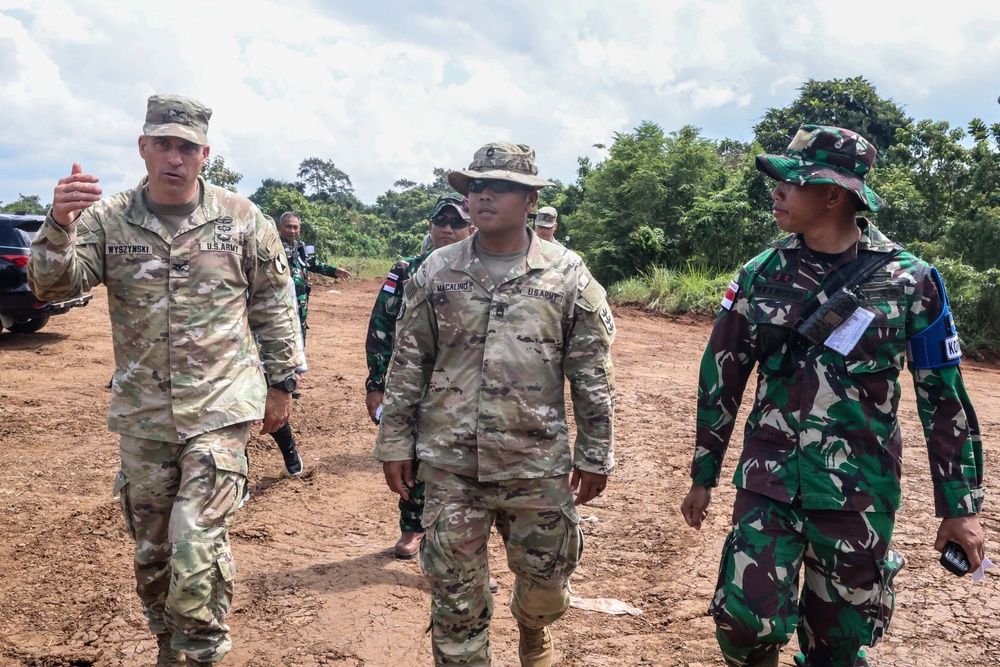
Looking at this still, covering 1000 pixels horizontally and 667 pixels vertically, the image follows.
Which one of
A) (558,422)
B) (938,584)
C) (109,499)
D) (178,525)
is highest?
(558,422)

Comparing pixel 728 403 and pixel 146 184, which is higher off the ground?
pixel 146 184

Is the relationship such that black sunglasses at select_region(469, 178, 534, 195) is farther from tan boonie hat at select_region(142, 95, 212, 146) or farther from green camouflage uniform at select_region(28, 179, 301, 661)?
tan boonie hat at select_region(142, 95, 212, 146)

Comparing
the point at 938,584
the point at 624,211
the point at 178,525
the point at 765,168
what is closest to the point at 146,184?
the point at 178,525

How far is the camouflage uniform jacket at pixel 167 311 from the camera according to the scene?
309 cm

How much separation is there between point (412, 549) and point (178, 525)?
6.06 feet

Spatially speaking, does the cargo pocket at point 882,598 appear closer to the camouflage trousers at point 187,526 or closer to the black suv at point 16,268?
the camouflage trousers at point 187,526

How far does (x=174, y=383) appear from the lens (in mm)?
3092

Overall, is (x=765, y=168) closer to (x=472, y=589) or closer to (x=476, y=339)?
(x=476, y=339)

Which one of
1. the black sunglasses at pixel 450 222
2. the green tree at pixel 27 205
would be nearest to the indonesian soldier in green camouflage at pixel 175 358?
the black sunglasses at pixel 450 222

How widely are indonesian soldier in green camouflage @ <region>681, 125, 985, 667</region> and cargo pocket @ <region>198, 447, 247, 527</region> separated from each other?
1832mm

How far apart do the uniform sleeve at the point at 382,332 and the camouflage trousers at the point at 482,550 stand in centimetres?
128

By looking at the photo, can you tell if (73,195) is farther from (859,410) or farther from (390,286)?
(859,410)

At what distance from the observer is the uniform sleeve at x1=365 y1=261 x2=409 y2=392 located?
429cm

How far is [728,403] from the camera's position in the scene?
2852mm
